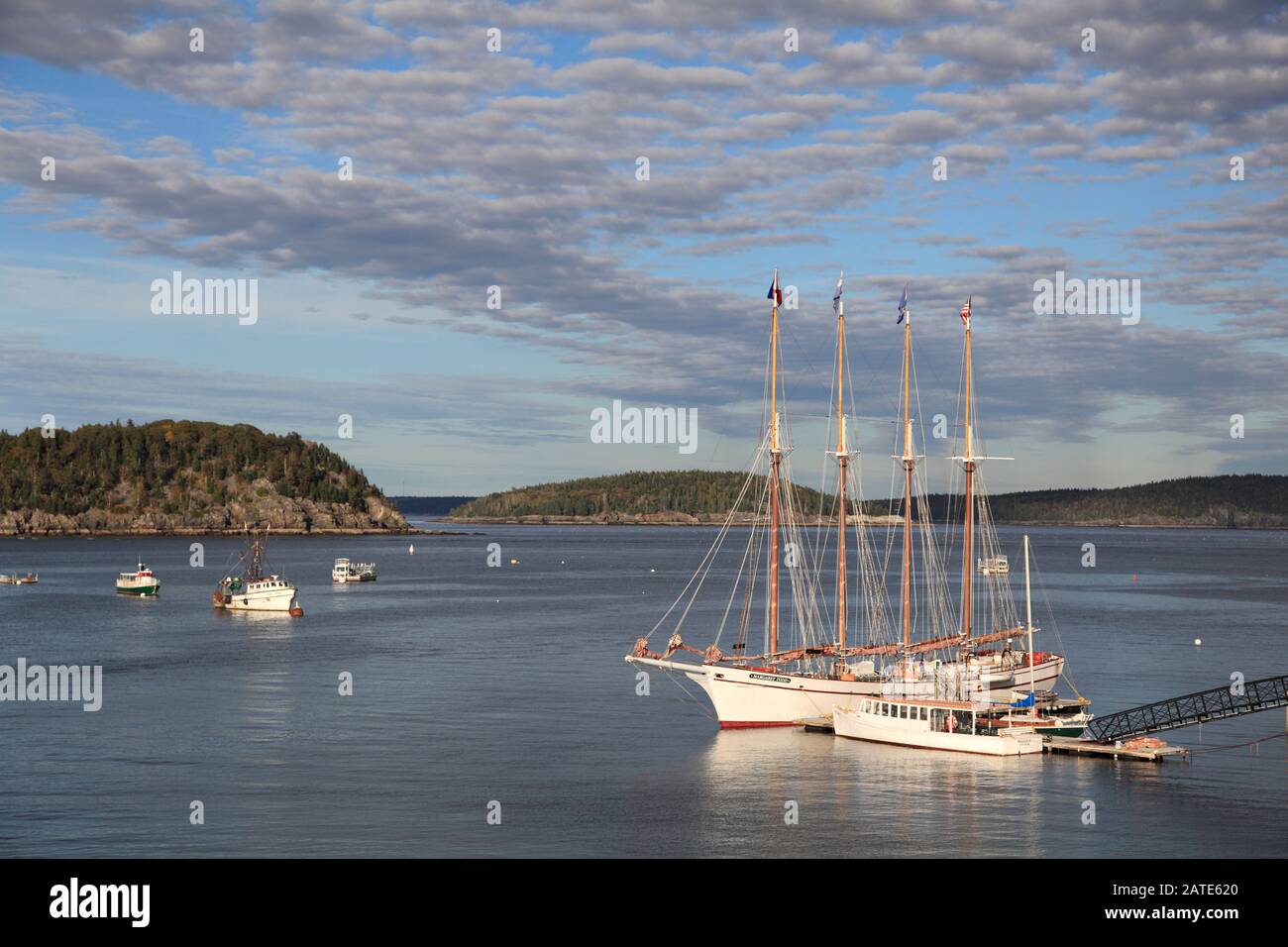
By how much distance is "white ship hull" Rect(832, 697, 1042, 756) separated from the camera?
5166 cm

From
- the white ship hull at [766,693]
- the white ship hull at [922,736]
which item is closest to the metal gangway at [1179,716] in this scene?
the white ship hull at [922,736]

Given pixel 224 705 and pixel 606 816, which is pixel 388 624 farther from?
pixel 606 816

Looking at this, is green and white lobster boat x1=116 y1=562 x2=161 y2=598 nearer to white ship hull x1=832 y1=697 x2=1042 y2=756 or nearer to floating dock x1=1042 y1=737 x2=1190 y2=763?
white ship hull x1=832 y1=697 x2=1042 y2=756

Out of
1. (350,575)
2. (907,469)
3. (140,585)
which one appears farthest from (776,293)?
(350,575)

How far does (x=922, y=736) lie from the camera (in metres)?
53.5

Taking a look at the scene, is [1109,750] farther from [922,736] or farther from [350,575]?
[350,575]

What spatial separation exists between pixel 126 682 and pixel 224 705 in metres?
10.9

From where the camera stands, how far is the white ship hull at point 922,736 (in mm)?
51656

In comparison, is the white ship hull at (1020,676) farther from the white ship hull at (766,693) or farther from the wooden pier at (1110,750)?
the wooden pier at (1110,750)

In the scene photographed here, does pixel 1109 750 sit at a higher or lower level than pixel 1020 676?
lower

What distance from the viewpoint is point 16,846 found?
1419 inches
